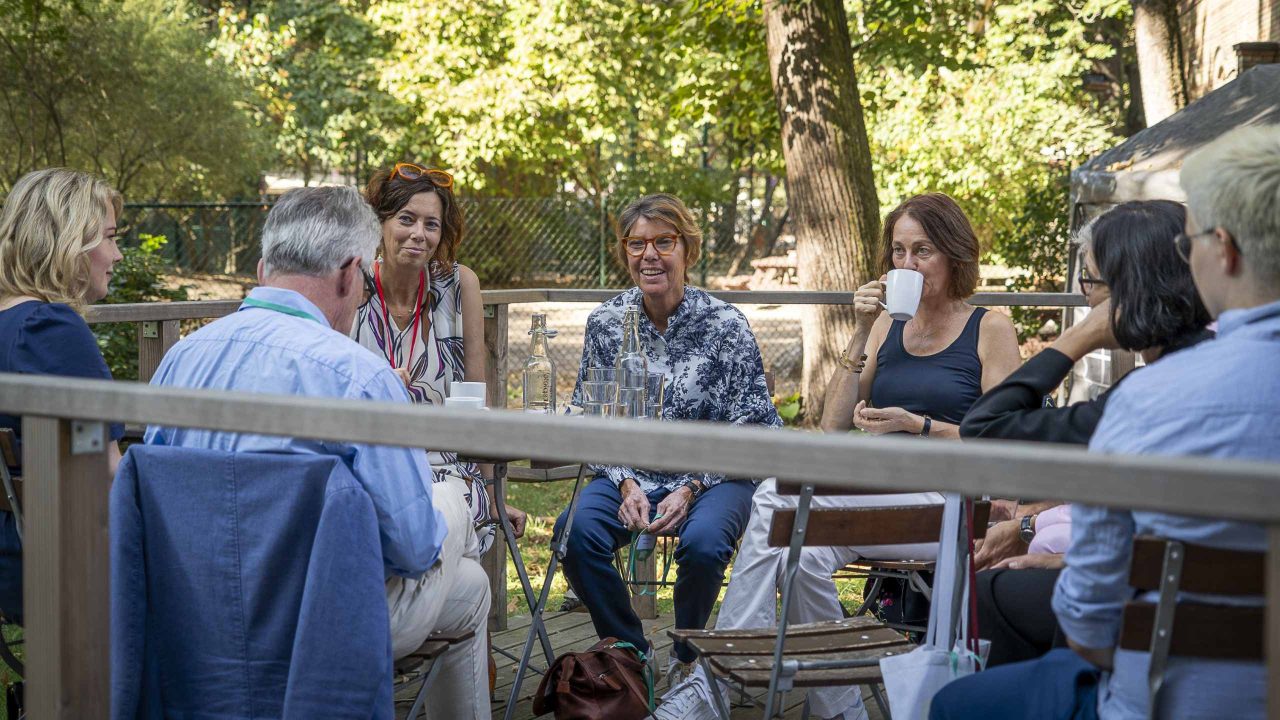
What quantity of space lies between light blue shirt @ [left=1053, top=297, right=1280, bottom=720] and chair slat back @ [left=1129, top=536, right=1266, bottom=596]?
→ 3 centimetres

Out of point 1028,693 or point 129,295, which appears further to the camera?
point 129,295

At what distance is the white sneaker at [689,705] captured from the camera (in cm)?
343

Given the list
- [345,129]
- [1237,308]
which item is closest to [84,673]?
[1237,308]

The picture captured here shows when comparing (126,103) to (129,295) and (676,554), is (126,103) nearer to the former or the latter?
(129,295)

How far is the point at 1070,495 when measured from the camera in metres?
1.37

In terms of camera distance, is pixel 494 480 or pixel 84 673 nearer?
pixel 84 673

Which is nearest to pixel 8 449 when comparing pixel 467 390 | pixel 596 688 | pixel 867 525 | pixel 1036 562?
pixel 467 390

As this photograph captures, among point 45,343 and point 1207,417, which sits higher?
point 45,343

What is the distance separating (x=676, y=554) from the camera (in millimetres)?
3910

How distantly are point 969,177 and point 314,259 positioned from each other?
1553 cm

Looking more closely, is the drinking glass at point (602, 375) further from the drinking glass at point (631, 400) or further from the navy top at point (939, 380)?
the navy top at point (939, 380)

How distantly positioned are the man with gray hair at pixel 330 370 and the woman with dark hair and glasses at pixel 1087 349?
48.6 inches

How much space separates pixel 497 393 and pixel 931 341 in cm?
176

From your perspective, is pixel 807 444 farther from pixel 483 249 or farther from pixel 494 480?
pixel 483 249
